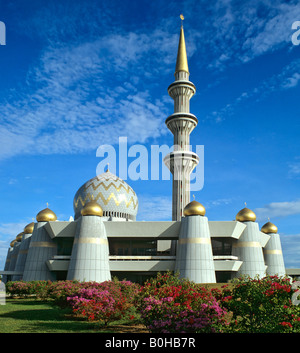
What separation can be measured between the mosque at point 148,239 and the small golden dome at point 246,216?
116 millimetres

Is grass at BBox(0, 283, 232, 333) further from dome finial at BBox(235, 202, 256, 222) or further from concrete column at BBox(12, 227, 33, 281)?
concrete column at BBox(12, 227, 33, 281)

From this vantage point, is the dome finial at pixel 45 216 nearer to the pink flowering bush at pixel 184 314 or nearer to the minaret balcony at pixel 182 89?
the minaret balcony at pixel 182 89

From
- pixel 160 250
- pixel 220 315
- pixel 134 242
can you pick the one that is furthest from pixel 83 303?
pixel 160 250

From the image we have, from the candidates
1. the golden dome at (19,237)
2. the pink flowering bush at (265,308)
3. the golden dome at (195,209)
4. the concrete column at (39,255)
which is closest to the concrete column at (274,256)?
the golden dome at (195,209)

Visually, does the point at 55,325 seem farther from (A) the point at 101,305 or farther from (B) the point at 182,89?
(B) the point at 182,89

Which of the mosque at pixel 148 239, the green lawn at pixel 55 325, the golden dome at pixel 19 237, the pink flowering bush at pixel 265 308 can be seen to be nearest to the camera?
the pink flowering bush at pixel 265 308

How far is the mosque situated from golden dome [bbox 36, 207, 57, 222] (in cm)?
11

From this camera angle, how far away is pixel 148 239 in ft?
132

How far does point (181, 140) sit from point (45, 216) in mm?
20559

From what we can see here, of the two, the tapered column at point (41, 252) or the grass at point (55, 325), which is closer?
the grass at point (55, 325)

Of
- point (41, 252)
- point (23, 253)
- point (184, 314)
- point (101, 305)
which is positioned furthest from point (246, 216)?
point (184, 314)

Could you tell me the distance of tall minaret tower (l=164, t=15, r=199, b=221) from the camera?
146ft

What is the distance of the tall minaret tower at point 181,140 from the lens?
146 feet
